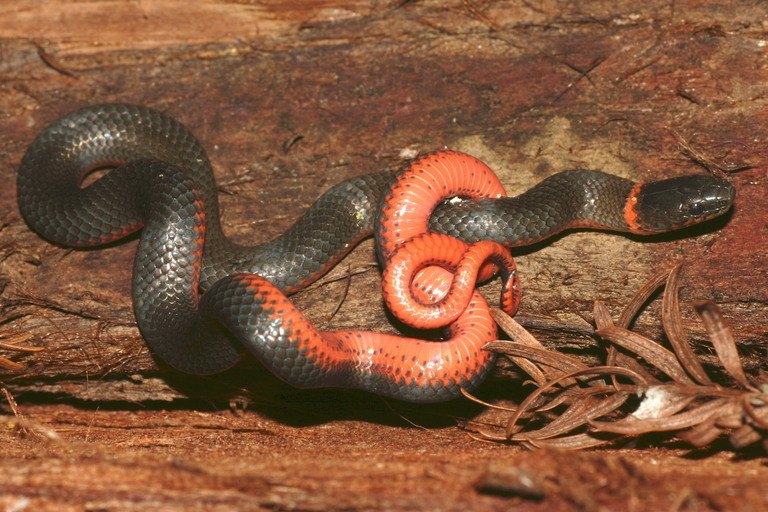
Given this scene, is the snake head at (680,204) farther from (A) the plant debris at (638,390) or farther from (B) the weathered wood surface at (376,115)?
(A) the plant debris at (638,390)

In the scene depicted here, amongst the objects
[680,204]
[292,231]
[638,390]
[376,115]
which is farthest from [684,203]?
[292,231]

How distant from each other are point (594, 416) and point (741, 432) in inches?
31.7

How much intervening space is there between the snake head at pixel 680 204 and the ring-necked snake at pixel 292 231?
0.04ft

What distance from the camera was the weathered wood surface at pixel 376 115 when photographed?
4.66 metres

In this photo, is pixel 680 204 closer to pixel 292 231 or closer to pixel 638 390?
pixel 638 390

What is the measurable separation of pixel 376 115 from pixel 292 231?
131 cm

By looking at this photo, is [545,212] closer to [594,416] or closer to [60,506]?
[594,416]

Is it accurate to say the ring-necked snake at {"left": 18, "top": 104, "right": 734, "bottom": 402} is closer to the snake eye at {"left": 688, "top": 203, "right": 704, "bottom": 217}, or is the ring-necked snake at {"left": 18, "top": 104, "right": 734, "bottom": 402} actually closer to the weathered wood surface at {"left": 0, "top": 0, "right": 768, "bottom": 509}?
the snake eye at {"left": 688, "top": 203, "right": 704, "bottom": 217}

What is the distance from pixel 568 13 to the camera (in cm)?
523

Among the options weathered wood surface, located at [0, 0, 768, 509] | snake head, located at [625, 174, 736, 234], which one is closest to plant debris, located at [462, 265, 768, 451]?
weathered wood surface, located at [0, 0, 768, 509]

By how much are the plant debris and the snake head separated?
53 cm

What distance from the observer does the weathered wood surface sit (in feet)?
15.3

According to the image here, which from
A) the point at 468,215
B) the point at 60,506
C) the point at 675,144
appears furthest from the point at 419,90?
the point at 60,506

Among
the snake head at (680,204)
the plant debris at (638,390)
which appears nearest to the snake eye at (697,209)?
the snake head at (680,204)
